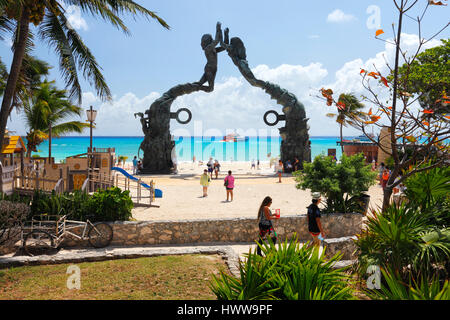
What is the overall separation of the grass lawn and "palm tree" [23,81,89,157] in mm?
20958

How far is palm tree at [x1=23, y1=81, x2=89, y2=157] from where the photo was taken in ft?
85.8

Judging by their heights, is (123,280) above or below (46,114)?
below

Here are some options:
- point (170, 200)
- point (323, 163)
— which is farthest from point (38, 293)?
point (170, 200)

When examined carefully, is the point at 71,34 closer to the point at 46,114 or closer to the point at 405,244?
the point at 405,244

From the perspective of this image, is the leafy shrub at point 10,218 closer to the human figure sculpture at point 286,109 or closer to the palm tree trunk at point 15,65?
the palm tree trunk at point 15,65

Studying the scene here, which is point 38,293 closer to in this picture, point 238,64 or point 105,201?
point 105,201

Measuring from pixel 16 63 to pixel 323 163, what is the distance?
30.5 ft

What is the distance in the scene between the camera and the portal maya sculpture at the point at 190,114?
29469mm

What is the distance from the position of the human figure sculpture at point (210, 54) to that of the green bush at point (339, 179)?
2044 cm

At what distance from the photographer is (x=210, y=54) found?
30.1 meters

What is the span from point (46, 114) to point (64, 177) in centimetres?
1001

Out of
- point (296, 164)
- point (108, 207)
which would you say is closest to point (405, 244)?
point (108, 207)

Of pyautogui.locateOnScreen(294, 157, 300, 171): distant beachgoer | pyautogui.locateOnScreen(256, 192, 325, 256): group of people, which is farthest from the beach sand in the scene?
pyautogui.locateOnScreen(294, 157, 300, 171): distant beachgoer

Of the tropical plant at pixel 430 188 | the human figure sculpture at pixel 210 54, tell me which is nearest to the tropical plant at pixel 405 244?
the tropical plant at pixel 430 188
